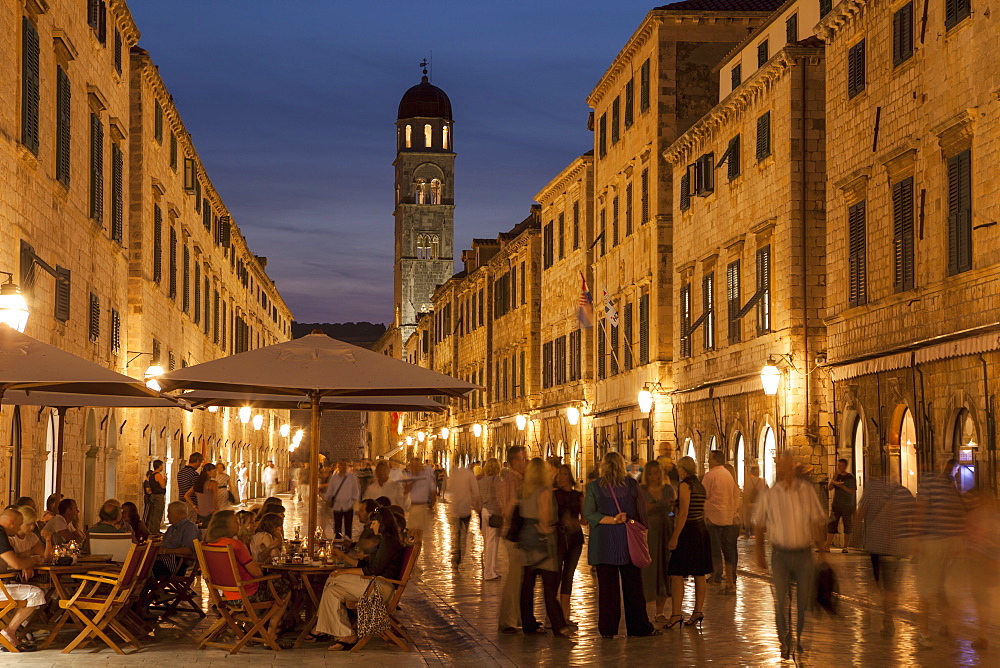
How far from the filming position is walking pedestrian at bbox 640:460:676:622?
1473 centimetres

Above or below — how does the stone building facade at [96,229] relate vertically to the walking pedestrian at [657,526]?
above

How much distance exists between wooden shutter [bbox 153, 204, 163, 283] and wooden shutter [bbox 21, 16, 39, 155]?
13287 mm

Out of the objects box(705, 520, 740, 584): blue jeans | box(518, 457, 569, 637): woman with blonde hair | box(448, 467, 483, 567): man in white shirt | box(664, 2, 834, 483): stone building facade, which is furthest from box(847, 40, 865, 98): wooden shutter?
box(518, 457, 569, 637): woman with blonde hair

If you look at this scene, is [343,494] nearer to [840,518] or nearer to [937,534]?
[840,518]

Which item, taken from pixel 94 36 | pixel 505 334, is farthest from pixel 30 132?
pixel 505 334

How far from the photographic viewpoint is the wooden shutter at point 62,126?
2241 cm

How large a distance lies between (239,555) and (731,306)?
19.6m

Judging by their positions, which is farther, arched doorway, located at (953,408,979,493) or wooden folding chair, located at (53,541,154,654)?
arched doorway, located at (953,408,979,493)

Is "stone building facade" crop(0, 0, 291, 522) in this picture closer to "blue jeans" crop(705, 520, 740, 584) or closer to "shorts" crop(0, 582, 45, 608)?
"shorts" crop(0, 582, 45, 608)

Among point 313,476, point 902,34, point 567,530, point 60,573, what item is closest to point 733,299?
point 902,34

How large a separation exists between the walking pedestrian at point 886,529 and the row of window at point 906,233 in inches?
281

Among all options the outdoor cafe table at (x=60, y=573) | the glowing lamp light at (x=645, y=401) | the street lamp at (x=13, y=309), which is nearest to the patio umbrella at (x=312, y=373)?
the street lamp at (x=13, y=309)

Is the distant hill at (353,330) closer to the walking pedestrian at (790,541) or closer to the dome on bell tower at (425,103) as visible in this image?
the dome on bell tower at (425,103)

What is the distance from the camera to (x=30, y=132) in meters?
20.4
